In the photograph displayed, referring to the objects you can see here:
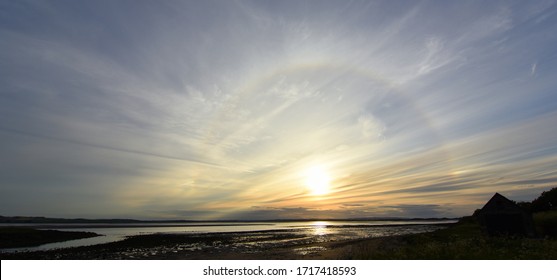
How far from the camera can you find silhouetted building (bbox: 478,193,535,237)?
4131 cm

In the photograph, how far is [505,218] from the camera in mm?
42250

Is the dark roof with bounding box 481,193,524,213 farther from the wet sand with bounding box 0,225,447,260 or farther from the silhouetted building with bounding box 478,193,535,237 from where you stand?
the wet sand with bounding box 0,225,447,260

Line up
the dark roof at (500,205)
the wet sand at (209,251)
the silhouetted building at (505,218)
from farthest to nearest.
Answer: the dark roof at (500,205)
the silhouetted building at (505,218)
the wet sand at (209,251)

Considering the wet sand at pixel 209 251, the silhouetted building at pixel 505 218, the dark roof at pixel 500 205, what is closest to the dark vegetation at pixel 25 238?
the wet sand at pixel 209 251

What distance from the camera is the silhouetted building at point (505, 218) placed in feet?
136

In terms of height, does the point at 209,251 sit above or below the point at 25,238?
below

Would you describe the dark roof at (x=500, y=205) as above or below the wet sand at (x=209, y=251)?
above

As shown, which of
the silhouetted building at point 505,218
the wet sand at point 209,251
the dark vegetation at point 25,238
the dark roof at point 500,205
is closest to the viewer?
the wet sand at point 209,251

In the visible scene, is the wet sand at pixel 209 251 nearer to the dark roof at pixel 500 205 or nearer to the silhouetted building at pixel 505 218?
the silhouetted building at pixel 505 218

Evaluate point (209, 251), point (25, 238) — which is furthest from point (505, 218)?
point (25, 238)

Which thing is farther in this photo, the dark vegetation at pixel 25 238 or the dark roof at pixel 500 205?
the dark vegetation at pixel 25 238

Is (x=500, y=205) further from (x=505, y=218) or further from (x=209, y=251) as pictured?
(x=209, y=251)

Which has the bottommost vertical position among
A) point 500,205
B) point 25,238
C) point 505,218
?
point 25,238

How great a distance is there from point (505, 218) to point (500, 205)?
5.34ft
